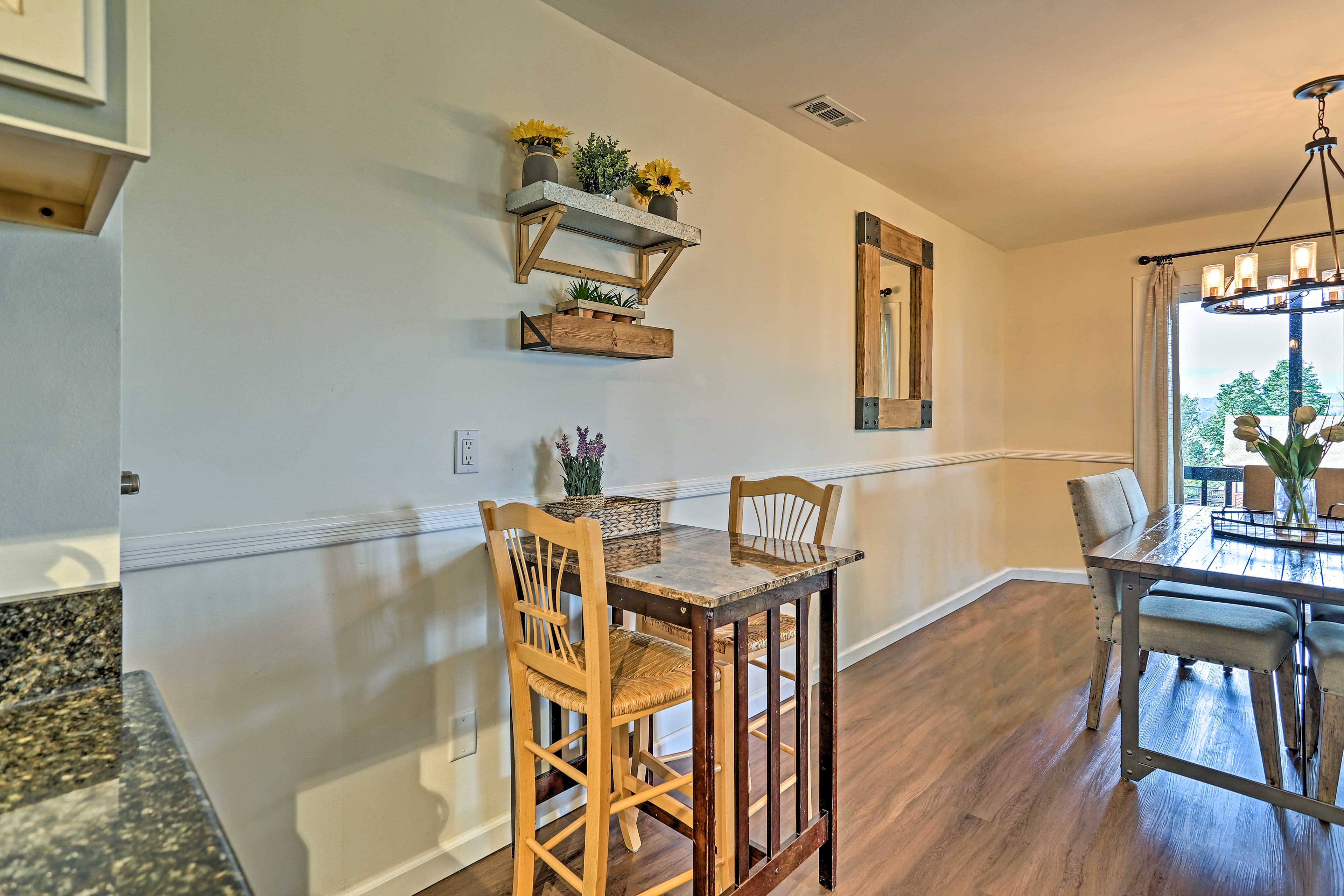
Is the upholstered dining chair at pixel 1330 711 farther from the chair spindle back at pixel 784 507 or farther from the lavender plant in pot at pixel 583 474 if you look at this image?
the lavender plant in pot at pixel 583 474

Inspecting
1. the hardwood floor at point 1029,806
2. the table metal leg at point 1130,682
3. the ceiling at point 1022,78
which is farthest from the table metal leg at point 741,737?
the ceiling at point 1022,78

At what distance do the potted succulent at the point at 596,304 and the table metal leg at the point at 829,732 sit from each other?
951 mm

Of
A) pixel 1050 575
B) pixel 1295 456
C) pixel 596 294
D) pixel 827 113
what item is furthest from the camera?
pixel 1050 575

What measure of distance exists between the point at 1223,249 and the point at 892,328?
92.6 inches

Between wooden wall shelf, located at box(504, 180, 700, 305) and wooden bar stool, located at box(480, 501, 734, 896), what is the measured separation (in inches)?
30.5

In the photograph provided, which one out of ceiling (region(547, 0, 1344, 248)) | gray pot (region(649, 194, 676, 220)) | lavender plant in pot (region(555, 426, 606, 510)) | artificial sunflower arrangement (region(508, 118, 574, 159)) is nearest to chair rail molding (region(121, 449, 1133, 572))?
lavender plant in pot (region(555, 426, 606, 510))

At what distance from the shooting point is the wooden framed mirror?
133 inches

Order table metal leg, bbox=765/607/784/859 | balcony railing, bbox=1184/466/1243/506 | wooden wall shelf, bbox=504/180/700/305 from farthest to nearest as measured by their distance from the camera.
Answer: balcony railing, bbox=1184/466/1243/506 < wooden wall shelf, bbox=504/180/700/305 < table metal leg, bbox=765/607/784/859

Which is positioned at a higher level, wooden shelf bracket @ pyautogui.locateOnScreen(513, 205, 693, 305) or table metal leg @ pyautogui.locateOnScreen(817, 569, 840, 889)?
wooden shelf bracket @ pyautogui.locateOnScreen(513, 205, 693, 305)

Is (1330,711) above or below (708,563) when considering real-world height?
below

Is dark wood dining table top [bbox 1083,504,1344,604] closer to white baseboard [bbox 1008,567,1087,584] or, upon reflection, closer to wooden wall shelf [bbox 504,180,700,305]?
wooden wall shelf [bbox 504,180,700,305]

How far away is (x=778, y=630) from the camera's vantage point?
5.48 ft

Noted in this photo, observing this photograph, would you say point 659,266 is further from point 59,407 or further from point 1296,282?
point 1296,282

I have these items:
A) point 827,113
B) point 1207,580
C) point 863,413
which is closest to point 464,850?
point 1207,580
